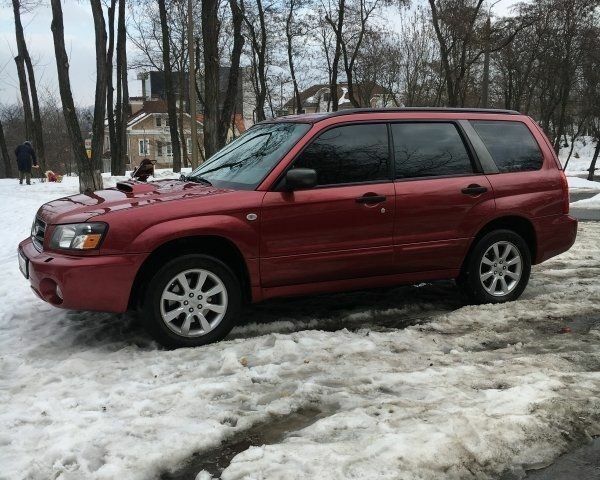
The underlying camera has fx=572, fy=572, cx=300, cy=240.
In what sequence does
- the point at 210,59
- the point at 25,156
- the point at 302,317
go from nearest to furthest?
the point at 302,317
the point at 210,59
the point at 25,156

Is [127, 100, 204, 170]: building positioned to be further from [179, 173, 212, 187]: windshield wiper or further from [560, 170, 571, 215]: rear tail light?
[560, 170, 571, 215]: rear tail light

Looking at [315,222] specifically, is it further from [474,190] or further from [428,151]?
[474,190]

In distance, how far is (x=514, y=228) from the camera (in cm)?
565

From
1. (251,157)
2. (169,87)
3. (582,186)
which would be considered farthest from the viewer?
(169,87)

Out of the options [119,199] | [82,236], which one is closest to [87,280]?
[82,236]

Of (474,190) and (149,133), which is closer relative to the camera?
(474,190)

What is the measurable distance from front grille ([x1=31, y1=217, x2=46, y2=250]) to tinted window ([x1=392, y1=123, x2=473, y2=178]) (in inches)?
116

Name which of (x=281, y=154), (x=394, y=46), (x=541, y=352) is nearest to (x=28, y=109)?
(x=394, y=46)

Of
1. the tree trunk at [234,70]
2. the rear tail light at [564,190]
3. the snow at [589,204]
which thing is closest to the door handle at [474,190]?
the rear tail light at [564,190]

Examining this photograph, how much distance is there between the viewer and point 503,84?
134ft

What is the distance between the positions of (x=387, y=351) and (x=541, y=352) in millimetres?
1146

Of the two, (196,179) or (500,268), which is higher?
(196,179)

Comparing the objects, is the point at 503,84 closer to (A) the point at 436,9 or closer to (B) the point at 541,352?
(A) the point at 436,9

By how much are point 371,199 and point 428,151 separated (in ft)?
2.77
